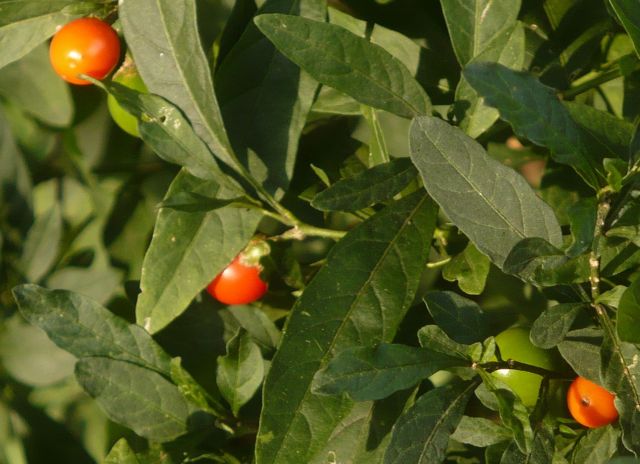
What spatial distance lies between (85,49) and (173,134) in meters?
0.21

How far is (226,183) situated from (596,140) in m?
0.43

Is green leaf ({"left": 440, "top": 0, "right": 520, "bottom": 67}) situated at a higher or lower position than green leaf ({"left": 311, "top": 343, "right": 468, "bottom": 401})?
higher

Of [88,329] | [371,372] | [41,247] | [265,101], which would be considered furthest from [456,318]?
[41,247]

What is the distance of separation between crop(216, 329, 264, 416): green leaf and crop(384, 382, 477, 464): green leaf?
0.28 m

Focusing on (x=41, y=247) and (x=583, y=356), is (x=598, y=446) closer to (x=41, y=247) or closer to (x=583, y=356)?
(x=583, y=356)

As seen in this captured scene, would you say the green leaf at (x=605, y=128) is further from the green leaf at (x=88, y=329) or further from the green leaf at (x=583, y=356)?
the green leaf at (x=88, y=329)

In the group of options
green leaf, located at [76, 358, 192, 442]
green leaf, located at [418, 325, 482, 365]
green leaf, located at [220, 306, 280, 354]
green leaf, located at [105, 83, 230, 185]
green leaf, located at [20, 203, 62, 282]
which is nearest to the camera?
green leaf, located at [418, 325, 482, 365]

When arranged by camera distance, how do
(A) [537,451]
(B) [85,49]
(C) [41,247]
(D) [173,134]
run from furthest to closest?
(C) [41,247], (B) [85,49], (D) [173,134], (A) [537,451]

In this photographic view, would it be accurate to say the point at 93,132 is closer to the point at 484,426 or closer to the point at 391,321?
the point at 391,321

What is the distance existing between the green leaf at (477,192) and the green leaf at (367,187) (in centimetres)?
10

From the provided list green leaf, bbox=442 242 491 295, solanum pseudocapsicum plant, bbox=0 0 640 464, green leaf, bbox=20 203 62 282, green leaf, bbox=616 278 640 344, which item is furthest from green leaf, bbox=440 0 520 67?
green leaf, bbox=20 203 62 282

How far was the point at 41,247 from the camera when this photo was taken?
136 cm

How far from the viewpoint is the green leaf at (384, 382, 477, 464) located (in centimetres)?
87

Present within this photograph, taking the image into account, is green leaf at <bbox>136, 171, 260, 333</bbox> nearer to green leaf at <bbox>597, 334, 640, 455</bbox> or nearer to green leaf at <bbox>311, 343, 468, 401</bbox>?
green leaf at <bbox>311, 343, 468, 401</bbox>
